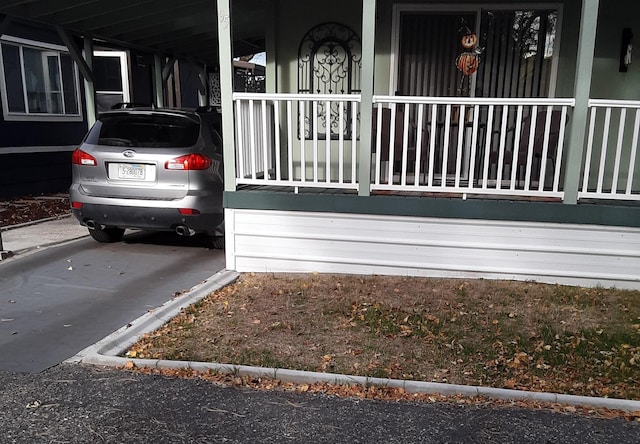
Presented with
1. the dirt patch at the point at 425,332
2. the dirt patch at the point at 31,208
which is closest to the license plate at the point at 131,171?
the dirt patch at the point at 425,332

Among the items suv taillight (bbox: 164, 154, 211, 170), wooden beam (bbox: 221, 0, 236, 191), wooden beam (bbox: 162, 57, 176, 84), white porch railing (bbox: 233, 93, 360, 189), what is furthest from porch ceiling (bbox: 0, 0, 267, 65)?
suv taillight (bbox: 164, 154, 211, 170)

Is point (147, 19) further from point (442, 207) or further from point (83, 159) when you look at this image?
point (442, 207)

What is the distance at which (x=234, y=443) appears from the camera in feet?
8.50

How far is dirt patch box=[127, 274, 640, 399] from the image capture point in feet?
10.8

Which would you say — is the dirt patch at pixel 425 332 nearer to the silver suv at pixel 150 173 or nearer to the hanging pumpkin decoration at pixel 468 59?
the silver suv at pixel 150 173

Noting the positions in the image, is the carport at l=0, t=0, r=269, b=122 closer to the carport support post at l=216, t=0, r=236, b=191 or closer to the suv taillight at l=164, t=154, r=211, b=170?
the carport support post at l=216, t=0, r=236, b=191

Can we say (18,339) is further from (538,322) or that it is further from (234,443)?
(538,322)

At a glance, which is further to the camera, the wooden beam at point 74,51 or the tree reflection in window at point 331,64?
the wooden beam at point 74,51

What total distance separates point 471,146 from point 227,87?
251cm

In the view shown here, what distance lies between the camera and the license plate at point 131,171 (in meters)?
5.50

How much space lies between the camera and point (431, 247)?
504 cm

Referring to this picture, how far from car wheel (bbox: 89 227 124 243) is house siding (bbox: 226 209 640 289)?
6.68ft

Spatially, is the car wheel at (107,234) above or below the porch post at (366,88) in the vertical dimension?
below

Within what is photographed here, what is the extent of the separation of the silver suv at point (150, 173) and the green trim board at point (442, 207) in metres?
0.49
